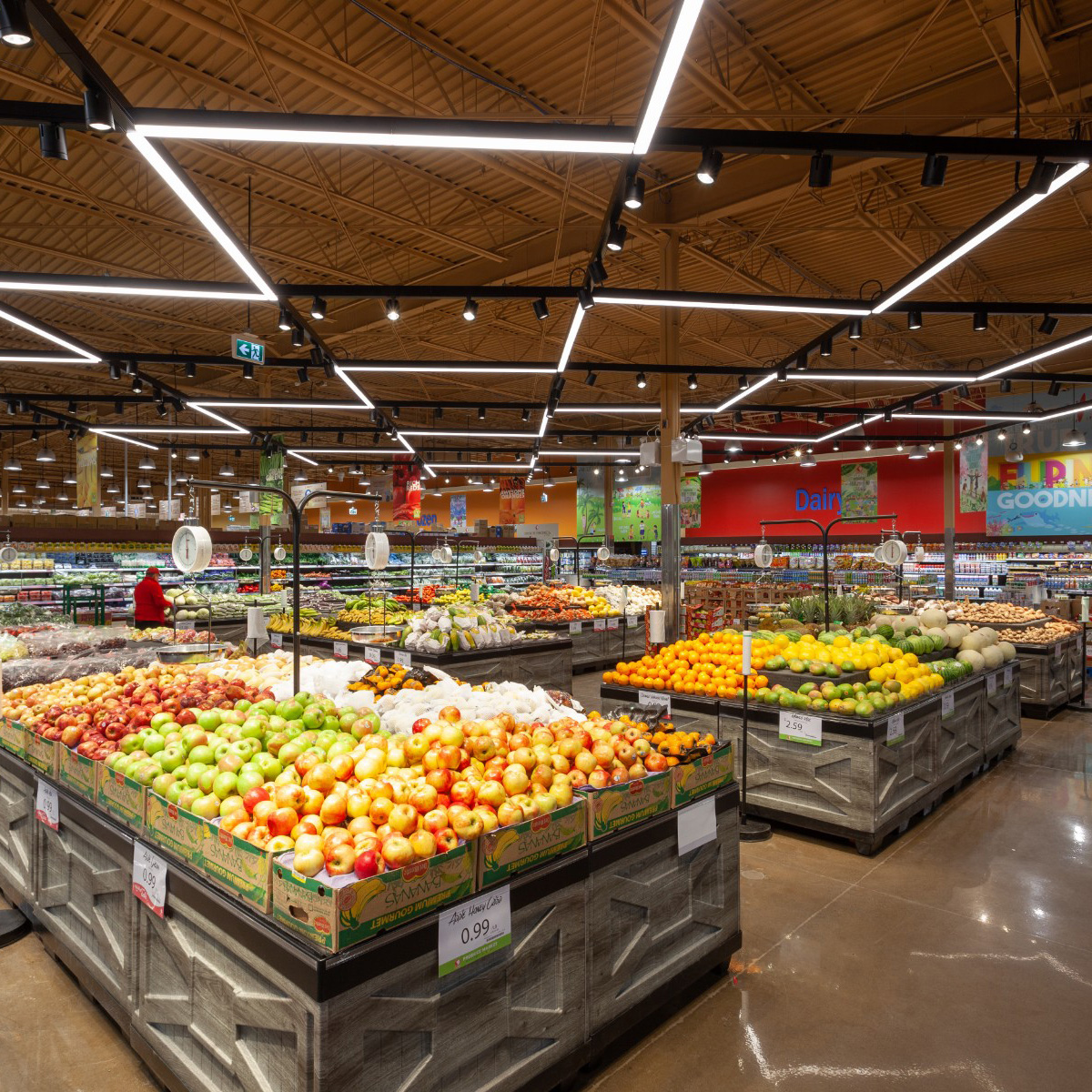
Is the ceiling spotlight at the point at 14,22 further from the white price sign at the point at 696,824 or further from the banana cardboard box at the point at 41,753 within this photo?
the white price sign at the point at 696,824

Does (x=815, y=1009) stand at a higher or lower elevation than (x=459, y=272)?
lower

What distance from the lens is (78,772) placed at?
3.08m

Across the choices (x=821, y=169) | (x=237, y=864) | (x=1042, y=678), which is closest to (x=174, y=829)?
(x=237, y=864)

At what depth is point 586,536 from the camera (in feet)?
72.9

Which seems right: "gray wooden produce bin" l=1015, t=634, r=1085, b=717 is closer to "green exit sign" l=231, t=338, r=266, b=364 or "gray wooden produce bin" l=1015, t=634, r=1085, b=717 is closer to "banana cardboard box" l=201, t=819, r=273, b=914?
"banana cardboard box" l=201, t=819, r=273, b=914

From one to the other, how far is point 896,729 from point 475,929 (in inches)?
135

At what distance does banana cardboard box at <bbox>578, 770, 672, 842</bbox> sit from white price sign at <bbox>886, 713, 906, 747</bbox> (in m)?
2.30

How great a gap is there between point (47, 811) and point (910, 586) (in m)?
14.9

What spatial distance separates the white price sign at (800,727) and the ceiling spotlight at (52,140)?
5.46 m

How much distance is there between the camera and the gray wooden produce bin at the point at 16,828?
3486 mm

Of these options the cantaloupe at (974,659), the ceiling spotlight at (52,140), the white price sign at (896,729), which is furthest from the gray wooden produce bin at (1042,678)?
the ceiling spotlight at (52,140)

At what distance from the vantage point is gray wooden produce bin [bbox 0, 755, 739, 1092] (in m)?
1.91

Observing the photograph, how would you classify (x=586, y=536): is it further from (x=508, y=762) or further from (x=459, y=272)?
(x=508, y=762)

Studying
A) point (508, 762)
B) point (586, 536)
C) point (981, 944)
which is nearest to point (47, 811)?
point (508, 762)
